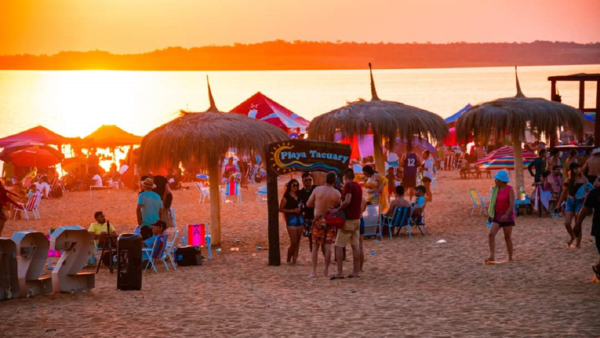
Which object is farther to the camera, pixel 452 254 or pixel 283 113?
pixel 283 113

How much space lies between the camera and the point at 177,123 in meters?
15.2

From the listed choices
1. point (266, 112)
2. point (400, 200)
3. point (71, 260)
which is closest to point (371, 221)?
point (400, 200)

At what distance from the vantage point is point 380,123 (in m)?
17.4

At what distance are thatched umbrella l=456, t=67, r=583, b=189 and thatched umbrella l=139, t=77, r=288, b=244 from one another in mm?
5088

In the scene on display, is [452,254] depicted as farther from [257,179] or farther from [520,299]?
[257,179]

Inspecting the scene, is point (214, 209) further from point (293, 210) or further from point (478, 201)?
point (478, 201)

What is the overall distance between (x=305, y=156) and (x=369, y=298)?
4052 millimetres

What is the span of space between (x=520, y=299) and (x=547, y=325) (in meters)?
1.47

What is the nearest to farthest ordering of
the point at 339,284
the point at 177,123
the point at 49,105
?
the point at 339,284 → the point at 177,123 → the point at 49,105

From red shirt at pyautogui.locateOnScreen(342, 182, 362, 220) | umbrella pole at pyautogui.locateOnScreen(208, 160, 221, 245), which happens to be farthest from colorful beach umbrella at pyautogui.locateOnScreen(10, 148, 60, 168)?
red shirt at pyautogui.locateOnScreen(342, 182, 362, 220)

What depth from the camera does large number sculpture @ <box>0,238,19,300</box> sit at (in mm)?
9922

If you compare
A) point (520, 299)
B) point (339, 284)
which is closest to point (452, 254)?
point (339, 284)

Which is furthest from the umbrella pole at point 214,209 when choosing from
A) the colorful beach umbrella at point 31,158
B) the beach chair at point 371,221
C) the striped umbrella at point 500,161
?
the colorful beach umbrella at point 31,158

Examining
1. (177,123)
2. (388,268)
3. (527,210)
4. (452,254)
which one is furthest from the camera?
(527,210)
